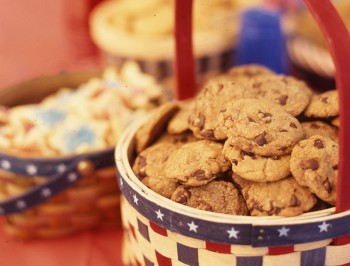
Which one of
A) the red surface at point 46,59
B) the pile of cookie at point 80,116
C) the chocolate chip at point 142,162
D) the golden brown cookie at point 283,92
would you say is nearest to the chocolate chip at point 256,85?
the golden brown cookie at point 283,92

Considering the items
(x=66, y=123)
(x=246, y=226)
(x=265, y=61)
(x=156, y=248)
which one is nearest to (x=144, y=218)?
(x=156, y=248)

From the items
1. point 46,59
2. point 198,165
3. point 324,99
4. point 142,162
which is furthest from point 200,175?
point 46,59

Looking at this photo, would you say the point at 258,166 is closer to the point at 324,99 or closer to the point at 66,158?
the point at 324,99

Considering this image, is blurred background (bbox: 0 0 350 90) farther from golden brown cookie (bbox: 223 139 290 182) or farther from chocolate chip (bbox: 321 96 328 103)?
golden brown cookie (bbox: 223 139 290 182)

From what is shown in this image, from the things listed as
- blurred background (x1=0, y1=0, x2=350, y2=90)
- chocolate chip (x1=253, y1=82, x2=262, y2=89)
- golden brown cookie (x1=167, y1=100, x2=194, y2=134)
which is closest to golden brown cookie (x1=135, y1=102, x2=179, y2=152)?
golden brown cookie (x1=167, y1=100, x2=194, y2=134)

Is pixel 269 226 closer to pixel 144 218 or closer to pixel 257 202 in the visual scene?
pixel 257 202

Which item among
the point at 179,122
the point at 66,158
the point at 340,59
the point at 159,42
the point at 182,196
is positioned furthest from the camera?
the point at 159,42

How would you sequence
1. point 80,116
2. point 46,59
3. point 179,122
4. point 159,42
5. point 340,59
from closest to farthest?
point 340,59 → point 179,122 → point 80,116 → point 159,42 → point 46,59
